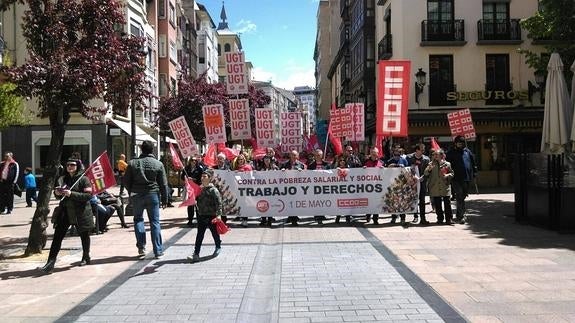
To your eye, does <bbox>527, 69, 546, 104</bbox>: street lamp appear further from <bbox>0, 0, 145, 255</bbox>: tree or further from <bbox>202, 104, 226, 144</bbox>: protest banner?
<bbox>0, 0, 145, 255</bbox>: tree

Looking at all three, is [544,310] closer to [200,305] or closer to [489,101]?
[200,305]

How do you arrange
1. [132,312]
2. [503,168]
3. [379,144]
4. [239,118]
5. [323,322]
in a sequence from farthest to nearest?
[503,168]
[239,118]
[379,144]
[132,312]
[323,322]

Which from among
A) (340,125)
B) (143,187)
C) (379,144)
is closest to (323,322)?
(143,187)

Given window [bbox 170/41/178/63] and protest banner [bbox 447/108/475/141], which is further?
window [bbox 170/41/178/63]

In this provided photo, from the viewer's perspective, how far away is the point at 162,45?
44688 mm

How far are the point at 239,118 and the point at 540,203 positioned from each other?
8.42 metres

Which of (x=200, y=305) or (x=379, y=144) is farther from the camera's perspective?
(x=379, y=144)

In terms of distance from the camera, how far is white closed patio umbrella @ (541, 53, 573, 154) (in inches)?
486

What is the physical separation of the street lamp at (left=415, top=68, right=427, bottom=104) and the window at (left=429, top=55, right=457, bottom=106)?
0.75 m

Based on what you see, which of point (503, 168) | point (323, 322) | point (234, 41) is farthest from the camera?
point (234, 41)

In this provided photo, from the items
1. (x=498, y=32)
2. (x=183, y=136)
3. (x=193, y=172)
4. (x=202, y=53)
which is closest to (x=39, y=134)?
(x=183, y=136)

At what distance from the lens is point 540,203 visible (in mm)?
11938

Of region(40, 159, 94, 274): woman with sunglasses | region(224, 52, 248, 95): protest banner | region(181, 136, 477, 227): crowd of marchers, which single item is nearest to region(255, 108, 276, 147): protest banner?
region(224, 52, 248, 95): protest banner

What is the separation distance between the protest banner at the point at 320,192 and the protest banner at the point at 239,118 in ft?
12.5
